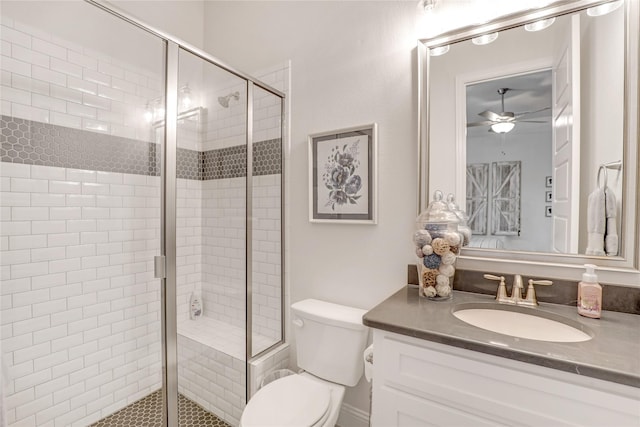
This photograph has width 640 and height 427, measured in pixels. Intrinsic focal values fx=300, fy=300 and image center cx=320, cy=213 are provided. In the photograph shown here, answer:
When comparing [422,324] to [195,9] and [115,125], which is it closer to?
[115,125]

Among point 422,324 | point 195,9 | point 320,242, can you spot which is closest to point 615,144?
point 422,324

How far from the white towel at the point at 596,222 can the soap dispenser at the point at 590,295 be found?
129 millimetres

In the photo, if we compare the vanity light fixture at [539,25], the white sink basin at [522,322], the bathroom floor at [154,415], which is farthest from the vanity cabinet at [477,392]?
the vanity light fixture at [539,25]

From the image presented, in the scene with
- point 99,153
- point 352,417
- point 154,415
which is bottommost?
point 352,417

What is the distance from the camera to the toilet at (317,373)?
122cm

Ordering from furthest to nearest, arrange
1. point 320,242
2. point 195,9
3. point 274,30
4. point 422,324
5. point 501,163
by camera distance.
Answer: point 195,9 → point 274,30 → point 320,242 → point 501,163 → point 422,324

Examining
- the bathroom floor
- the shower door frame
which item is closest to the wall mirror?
the shower door frame

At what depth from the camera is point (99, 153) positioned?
1.58 meters

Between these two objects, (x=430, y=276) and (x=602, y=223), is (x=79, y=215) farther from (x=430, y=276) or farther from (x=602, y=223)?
(x=602, y=223)

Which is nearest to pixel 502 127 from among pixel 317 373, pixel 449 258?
pixel 449 258

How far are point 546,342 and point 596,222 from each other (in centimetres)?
59

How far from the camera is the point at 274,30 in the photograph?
1965 mm

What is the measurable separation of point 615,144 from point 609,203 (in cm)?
21

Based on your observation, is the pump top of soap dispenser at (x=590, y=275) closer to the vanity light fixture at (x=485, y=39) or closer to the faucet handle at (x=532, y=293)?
the faucet handle at (x=532, y=293)
